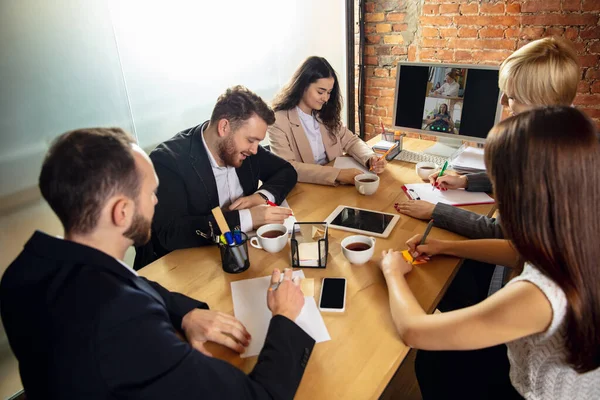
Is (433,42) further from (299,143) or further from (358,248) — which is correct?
(358,248)

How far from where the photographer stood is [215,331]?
97 centimetres

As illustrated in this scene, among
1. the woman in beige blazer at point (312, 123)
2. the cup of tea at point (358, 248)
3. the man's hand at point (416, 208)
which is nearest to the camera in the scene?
the cup of tea at point (358, 248)

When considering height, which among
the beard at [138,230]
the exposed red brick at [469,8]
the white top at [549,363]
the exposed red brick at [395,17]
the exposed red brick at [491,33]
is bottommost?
the white top at [549,363]

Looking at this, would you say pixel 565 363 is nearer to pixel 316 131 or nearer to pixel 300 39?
pixel 316 131

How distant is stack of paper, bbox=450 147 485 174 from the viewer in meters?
1.92

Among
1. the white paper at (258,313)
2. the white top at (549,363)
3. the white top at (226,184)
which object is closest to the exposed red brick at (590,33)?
the white top at (226,184)

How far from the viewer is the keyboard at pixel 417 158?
2090 mm

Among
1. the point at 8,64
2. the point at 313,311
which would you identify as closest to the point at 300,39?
the point at 8,64

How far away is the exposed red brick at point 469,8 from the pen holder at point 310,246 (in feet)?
7.61

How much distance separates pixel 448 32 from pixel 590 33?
87 centimetres

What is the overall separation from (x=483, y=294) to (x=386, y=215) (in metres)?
0.56

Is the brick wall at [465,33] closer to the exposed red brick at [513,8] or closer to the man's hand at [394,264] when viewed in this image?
the exposed red brick at [513,8]

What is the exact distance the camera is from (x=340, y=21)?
348 cm

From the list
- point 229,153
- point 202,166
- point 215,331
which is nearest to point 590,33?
point 229,153
